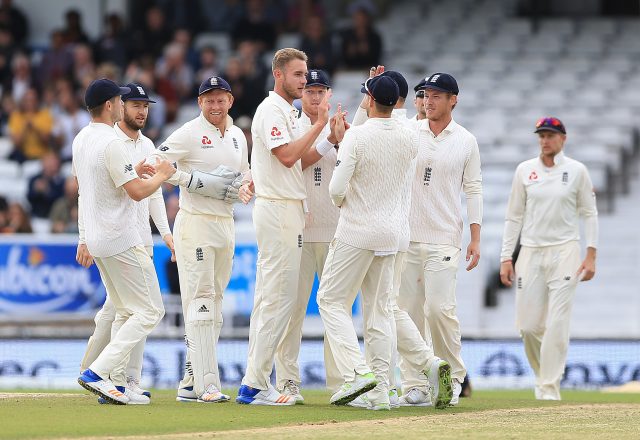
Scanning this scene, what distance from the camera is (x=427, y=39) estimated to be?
23109 mm

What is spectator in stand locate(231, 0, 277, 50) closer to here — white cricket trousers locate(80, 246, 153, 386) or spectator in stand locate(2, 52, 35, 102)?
spectator in stand locate(2, 52, 35, 102)

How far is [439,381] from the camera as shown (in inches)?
410

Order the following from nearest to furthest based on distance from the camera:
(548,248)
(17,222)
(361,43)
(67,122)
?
(548,248), (17,222), (67,122), (361,43)

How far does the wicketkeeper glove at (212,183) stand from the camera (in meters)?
10.6

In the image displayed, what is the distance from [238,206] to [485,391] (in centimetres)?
506

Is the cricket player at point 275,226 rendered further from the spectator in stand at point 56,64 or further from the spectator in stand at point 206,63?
the spectator in stand at point 56,64

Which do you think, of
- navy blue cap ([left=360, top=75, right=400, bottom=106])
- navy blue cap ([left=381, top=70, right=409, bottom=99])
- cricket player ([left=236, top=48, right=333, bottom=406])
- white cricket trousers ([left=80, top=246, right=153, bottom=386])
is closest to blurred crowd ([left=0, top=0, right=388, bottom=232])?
white cricket trousers ([left=80, top=246, right=153, bottom=386])

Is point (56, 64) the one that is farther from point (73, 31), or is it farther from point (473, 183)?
point (473, 183)

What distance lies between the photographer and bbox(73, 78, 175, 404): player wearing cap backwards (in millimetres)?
10055

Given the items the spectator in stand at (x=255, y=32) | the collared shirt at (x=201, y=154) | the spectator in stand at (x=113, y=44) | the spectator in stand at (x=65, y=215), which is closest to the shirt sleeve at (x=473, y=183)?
the collared shirt at (x=201, y=154)

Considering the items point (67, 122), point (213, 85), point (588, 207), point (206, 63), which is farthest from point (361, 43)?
point (213, 85)

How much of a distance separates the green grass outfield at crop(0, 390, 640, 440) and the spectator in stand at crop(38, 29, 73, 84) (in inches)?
463

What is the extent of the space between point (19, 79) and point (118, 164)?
12.8m

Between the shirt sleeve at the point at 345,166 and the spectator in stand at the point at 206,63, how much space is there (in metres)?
11.8
